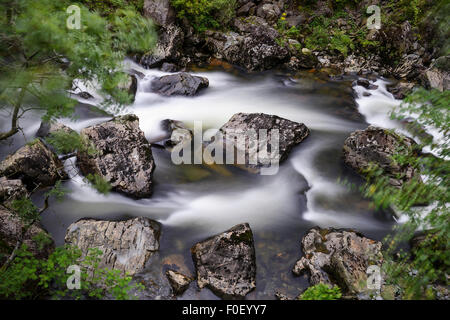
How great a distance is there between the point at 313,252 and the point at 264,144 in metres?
2.59

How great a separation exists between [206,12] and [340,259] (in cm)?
945

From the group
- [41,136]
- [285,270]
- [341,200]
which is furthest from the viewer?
[41,136]

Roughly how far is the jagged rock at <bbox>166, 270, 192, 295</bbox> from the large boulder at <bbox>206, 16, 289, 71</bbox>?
25.7ft

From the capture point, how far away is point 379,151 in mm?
6219

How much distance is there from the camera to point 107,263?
14.9 ft

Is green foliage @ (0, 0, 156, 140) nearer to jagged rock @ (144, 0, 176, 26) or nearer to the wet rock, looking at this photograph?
jagged rock @ (144, 0, 176, 26)

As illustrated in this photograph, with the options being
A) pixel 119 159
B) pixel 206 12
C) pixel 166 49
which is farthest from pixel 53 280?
pixel 206 12

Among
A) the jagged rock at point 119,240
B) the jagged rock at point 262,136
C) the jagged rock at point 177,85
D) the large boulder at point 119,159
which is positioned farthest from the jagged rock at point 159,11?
the jagged rock at point 119,240

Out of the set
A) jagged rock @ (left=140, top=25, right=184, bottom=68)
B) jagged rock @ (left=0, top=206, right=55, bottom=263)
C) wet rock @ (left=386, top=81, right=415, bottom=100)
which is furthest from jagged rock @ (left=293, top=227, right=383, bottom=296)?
jagged rock @ (left=140, top=25, right=184, bottom=68)

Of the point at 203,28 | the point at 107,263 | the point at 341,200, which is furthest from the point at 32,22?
the point at 203,28

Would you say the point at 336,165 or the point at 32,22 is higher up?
the point at 32,22

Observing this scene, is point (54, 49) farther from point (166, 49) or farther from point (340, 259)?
point (166, 49)

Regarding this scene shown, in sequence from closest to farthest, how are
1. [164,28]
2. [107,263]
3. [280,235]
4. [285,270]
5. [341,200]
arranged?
[107,263], [285,270], [280,235], [341,200], [164,28]

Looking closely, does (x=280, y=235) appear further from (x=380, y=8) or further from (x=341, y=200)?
(x=380, y=8)
